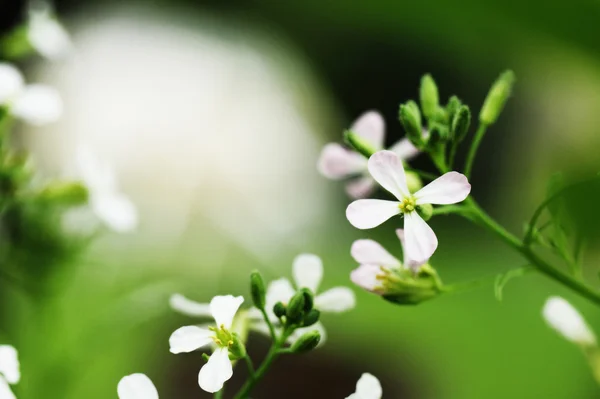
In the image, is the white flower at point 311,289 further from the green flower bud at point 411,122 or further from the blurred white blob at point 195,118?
the blurred white blob at point 195,118

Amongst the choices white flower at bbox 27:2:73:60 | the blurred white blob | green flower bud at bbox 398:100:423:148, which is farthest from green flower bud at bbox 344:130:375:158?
the blurred white blob

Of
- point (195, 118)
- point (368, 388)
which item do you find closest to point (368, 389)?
point (368, 388)

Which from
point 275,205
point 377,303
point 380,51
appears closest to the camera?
point 377,303

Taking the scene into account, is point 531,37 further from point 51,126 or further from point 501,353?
point 51,126

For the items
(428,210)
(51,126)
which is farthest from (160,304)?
(51,126)

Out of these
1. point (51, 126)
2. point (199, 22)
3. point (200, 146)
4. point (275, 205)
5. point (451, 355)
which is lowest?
point (451, 355)

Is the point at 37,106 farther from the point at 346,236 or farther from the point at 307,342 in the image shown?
the point at 346,236

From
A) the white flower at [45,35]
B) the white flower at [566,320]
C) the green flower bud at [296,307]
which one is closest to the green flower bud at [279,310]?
the green flower bud at [296,307]

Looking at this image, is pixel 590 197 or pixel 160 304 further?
pixel 160 304
